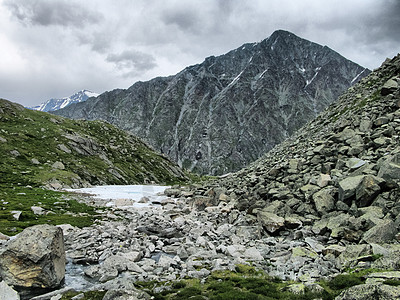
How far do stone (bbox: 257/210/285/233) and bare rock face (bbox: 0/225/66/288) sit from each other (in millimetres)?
19210

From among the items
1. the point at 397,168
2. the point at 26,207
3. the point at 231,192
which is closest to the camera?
the point at 397,168

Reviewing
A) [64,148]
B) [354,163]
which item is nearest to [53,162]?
[64,148]

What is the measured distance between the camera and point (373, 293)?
902 centimetres

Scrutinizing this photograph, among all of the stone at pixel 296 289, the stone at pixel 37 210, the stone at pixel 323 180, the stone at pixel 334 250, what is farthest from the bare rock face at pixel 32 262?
the stone at pixel 323 180

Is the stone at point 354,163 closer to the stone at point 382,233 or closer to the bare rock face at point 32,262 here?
the stone at point 382,233

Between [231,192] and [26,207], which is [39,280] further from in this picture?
[231,192]

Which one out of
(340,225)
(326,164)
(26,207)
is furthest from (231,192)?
(26,207)

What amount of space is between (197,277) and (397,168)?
20033 mm

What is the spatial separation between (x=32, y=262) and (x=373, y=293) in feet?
54.8

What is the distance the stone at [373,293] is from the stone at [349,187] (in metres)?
15.8

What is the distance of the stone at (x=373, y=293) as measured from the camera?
28.2 feet

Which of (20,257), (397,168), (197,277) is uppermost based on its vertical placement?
(397,168)

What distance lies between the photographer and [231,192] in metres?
42.4

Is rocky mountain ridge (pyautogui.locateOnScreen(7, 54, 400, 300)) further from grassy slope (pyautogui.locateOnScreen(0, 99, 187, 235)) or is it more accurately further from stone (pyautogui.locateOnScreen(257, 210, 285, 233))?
grassy slope (pyautogui.locateOnScreen(0, 99, 187, 235))
